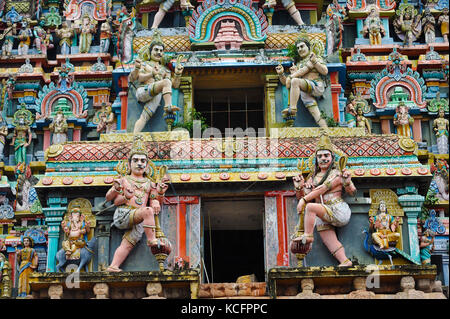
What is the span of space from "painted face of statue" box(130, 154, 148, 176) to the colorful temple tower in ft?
0.20

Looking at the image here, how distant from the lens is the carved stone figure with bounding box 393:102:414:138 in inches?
1032

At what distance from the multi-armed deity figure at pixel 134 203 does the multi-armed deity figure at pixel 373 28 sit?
9.63 m

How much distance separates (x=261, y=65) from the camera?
24984 millimetres

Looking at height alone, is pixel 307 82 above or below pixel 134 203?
above

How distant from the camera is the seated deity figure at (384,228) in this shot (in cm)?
2092

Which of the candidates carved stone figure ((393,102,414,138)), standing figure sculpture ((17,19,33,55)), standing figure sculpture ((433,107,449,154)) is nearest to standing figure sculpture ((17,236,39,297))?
standing figure sculpture ((17,19,33,55))

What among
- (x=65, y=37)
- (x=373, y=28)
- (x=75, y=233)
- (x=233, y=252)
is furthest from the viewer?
(x=65, y=37)

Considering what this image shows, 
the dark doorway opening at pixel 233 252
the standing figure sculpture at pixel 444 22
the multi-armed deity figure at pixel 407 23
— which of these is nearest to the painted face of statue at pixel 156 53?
the dark doorway opening at pixel 233 252

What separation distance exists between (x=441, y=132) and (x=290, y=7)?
210 inches

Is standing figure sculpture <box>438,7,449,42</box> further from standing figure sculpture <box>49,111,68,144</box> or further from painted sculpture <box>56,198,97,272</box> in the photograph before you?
painted sculpture <box>56,198,97,272</box>

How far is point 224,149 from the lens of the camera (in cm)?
2241

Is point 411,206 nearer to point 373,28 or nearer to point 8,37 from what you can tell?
point 373,28

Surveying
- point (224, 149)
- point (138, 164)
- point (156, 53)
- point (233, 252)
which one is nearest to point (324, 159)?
point (224, 149)

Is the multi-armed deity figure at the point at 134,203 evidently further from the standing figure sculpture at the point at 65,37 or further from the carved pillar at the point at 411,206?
the standing figure sculpture at the point at 65,37
